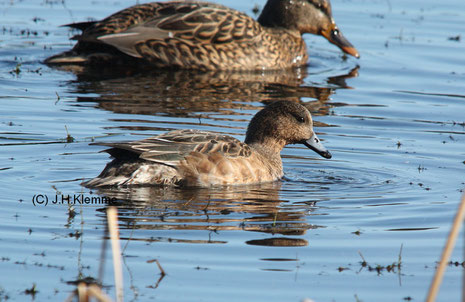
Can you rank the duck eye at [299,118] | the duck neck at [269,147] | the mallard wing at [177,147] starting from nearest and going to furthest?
the mallard wing at [177,147] → the duck neck at [269,147] → the duck eye at [299,118]

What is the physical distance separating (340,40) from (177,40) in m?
3.02

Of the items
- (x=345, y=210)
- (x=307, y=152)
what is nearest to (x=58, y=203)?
(x=345, y=210)

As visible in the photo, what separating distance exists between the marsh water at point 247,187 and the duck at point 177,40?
0.27 metres

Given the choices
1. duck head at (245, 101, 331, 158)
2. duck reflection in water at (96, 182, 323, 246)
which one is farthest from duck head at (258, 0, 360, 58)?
duck reflection in water at (96, 182, 323, 246)

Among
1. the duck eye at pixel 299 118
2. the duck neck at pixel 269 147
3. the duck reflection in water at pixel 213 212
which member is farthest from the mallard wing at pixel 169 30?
the duck reflection in water at pixel 213 212

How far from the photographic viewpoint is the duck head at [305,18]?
14.8 m

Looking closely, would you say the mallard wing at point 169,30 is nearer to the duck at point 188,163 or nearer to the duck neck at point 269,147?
the duck neck at point 269,147

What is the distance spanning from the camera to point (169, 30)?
1340 cm

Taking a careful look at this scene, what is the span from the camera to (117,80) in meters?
13.0

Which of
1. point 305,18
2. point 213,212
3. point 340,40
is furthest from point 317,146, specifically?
point 305,18

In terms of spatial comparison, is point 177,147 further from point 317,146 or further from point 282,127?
point 317,146

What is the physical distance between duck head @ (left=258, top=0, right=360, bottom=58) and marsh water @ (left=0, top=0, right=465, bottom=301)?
0.44 metres

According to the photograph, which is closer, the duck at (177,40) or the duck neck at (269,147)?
the duck neck at (269,147)

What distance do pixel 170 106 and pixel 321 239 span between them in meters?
5.07
